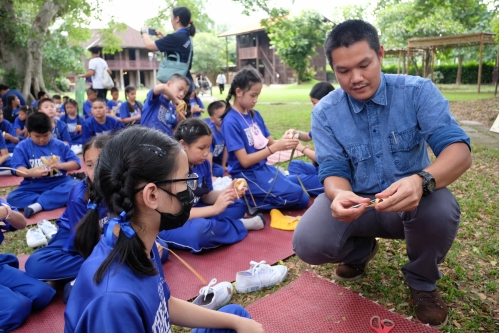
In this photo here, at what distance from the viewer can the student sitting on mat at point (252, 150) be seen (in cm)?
388

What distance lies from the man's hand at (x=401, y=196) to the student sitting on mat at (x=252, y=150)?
1.97 metres

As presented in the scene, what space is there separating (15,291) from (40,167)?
2185 millimetres

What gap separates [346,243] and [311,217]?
27 cm

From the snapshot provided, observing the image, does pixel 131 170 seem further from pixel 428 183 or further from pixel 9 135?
pixel 9 135

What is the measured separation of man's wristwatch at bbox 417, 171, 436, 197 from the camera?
1.99 m

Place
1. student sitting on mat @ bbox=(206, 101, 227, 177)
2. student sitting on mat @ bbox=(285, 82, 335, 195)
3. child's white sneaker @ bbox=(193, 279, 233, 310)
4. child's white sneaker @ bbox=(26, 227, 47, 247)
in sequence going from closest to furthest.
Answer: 1. child's white sneaker @ bbox=(193, 279, 233, 310)
2. child's white sneaker @ bbox=(26, 227, 47, 247)
3. student sitting on mat @ bbox=(285, 82, 335, 195)
4. student sitting on mat @ bbox=(206, 101, 227, 177)

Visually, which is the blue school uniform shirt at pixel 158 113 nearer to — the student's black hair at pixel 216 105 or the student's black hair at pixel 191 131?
the student's black hair at pixel 216 105

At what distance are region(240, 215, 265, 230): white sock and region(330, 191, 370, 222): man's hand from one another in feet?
5.56

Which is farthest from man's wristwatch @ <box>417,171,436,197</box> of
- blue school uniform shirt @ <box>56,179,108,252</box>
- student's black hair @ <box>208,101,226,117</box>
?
student's black hair @ <box>208,101,226,117</box>

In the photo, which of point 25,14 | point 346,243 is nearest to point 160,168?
point 346,243

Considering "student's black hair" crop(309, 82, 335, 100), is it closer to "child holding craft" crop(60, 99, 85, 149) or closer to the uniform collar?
the uniform collar

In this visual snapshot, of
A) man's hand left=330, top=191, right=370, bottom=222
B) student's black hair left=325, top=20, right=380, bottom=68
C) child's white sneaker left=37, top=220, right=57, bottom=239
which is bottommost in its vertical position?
child's white sneaker left=37, top=220, right=57, bottom=239

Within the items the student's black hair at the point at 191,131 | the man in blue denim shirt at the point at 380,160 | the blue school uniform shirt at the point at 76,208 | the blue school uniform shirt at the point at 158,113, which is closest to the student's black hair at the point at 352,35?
the man in blue denim shirt at the point at 380,160

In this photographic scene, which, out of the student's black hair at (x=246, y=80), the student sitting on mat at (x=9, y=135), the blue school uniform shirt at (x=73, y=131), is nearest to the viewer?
the student's black hair at (x=246, y=80)
